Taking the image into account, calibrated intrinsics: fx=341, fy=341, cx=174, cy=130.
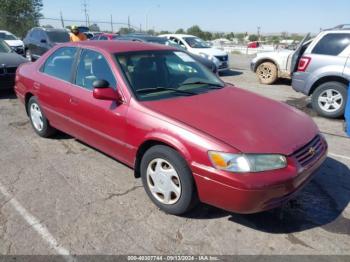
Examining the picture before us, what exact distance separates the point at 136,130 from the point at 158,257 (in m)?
1.27

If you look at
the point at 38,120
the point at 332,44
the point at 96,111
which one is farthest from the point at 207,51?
the point at 96,111

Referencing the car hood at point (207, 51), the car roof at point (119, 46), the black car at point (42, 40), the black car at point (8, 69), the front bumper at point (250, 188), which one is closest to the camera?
the front bumper at point (250, 188)

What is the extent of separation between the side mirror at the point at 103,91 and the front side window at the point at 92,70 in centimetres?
17

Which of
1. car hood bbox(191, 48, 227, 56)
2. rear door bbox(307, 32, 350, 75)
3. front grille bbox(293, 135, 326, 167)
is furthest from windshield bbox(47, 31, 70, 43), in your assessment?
front grille bbox(293, 135, 326, 167)

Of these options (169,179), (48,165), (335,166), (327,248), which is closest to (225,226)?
(169,179)

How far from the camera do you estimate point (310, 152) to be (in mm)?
3225

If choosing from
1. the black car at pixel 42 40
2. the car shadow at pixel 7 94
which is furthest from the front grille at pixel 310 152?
the black car at pixel 42 40

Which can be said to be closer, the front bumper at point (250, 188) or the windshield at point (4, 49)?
the front bumper at point (250, 188)

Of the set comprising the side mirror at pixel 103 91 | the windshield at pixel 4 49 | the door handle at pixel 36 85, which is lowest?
the windshield at pixel 4 49

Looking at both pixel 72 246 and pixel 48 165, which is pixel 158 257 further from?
pixel 48 165

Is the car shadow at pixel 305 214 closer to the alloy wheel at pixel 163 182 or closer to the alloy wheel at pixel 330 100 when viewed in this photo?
the alloy wheel at pixel 163 182

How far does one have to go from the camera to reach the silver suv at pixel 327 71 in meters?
6.95

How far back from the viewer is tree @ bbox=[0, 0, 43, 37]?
99.9ft

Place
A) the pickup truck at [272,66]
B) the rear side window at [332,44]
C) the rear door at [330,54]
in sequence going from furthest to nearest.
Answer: the pickup truck at [272,66], the rear side window at [332,44], the rear door at [330,54]
